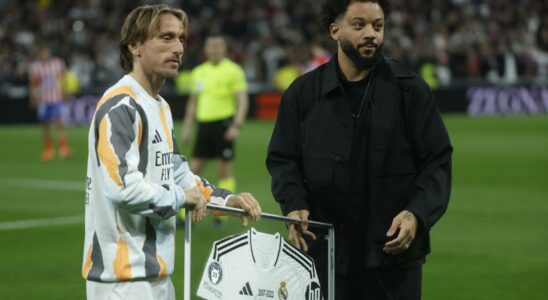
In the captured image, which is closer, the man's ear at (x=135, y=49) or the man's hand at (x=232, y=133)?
the man's ear at (x=135, y=49)

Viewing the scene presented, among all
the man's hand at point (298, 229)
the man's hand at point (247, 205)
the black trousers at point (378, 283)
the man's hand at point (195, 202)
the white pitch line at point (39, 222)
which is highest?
the man's hand at point (195, 202)

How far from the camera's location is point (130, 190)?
4094 mm

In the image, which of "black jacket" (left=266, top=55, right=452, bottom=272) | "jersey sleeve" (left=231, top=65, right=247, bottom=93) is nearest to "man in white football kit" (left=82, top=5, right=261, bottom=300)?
"black jacket" (left=266, top=55, right=452, bottom=272)

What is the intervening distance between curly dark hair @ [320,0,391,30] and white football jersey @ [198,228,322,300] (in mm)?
1109

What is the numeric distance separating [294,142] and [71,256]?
20.0 ft

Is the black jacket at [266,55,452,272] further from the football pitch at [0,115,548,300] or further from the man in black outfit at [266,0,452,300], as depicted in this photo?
the football pitch at [0,115,548,300]

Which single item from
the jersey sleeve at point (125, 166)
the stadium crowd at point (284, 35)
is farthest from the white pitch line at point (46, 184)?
the stadium crowd at point (284, 35)

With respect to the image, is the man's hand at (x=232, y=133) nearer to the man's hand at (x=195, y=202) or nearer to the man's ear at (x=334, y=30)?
the man's ear at (x=334, y=30)

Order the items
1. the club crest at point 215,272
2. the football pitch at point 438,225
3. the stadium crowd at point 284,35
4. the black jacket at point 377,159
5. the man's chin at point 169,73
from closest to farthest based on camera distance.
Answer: the man's chin at point 169,73 → the club crest at point 215,272 → the black jacket at point 377,159 → the football pitch at point 438,225 → the stadium crowd at point 284,35

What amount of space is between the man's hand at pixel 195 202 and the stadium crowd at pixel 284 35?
88.0ft

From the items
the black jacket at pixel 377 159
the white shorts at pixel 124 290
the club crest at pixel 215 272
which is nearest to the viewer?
the white shorts at pixel 124 290

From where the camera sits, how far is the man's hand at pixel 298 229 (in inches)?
189

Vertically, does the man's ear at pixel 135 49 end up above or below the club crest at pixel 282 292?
above

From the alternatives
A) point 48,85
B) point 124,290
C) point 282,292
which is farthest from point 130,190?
point 48,85
